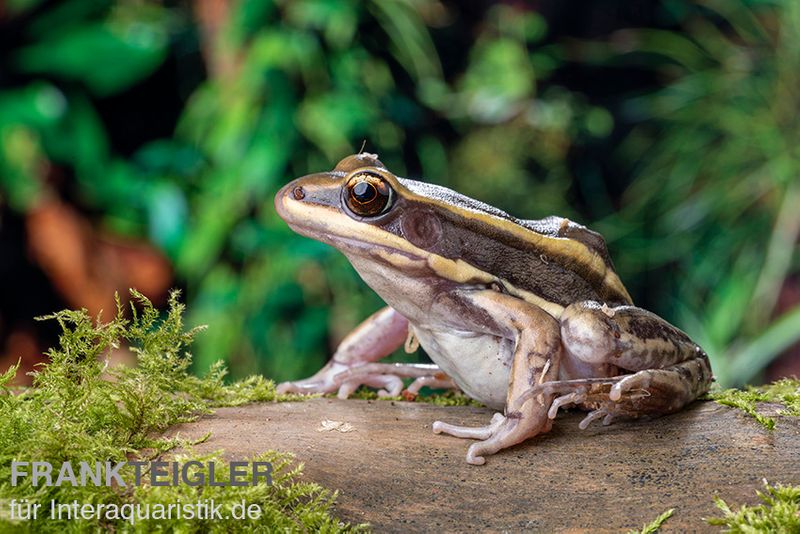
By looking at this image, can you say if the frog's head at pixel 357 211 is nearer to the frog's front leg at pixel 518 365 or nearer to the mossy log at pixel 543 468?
the frog's front leg at pixel 518 365

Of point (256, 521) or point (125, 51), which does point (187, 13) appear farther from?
point (256, 521)

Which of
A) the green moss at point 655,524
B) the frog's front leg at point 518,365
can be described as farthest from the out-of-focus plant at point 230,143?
the green moss at point 655,524

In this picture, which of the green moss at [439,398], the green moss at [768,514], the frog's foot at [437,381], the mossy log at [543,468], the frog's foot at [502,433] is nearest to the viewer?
the green moss at [768,514]

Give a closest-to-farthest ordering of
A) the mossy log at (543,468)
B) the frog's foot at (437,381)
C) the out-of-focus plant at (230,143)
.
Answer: the mossy log at (543,468)
the frog's foot at (437,381)
the out-of-focus plant at (230,143)

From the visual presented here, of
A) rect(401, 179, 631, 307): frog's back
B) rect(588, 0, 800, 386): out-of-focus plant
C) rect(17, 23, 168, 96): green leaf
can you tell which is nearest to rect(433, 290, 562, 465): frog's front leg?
rect(401, 179, 631, 307): frog's back

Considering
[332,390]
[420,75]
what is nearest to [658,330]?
[332,390]

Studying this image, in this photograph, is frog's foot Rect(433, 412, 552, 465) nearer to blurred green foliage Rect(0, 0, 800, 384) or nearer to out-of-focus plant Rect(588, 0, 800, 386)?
blurred green foliage Rect(0, 0, 800, 384)
